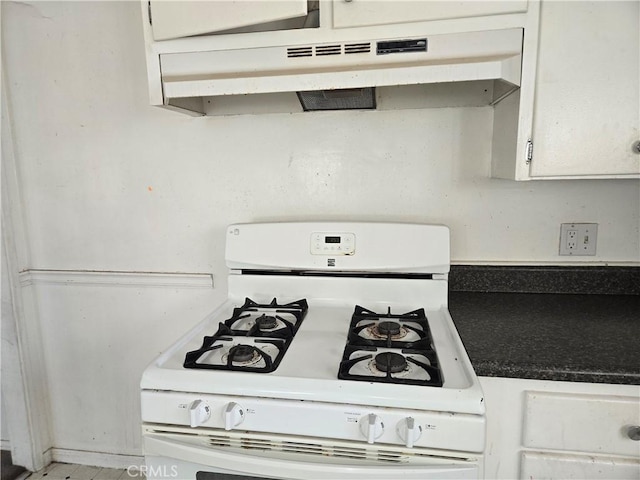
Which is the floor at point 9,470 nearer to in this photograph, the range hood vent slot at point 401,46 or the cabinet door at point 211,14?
the cabinet door at point 211,14

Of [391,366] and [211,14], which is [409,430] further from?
[211,14]

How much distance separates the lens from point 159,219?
5.59 ft

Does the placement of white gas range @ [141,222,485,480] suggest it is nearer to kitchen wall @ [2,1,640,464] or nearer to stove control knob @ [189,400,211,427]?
stove control knob @ [189,400,211,427]

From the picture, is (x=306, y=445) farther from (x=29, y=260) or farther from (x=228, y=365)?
(x=29, y=260)

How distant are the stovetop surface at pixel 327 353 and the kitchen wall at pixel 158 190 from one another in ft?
0.86

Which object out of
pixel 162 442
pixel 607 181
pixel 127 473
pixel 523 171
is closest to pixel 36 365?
pixel 127 473

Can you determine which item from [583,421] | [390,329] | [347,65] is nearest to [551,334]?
[583,421]

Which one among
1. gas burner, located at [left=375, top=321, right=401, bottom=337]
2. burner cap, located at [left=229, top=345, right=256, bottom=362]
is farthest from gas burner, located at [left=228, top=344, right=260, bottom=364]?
gas burner, located at [left=375, top=321, right=401, bottom=337]

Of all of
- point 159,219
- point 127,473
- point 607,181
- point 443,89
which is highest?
point 443,89

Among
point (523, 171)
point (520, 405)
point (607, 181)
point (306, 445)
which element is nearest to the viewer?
point (306, 445)

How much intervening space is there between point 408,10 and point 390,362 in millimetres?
882

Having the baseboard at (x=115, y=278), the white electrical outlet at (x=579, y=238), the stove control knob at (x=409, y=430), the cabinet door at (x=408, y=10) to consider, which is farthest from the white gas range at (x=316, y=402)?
the cabinet door at (x=408, y=10)

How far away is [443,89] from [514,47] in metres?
0.35

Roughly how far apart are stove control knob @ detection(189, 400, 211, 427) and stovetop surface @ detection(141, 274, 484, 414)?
1.2 inches
